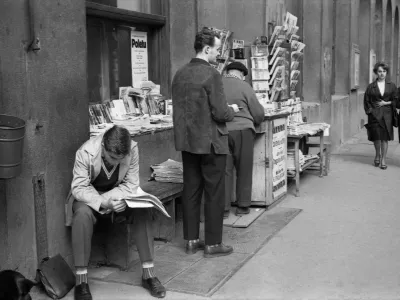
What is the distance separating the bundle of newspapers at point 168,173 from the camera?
6234 mm

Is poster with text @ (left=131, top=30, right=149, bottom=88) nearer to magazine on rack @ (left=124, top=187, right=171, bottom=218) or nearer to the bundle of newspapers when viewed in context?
the bundle of newspapers

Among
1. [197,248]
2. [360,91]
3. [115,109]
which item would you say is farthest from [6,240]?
[360,91]

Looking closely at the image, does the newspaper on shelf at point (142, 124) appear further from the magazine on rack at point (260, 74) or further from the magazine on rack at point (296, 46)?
the magazine on rack at point (296, 46)

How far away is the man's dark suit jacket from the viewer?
5340 millimetres

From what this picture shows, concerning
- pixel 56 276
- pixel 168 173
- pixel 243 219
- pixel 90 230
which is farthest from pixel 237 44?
pixel 56 276

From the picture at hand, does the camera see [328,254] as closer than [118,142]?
No

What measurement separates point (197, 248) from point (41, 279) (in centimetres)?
157

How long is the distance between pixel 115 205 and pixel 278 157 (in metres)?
3.37

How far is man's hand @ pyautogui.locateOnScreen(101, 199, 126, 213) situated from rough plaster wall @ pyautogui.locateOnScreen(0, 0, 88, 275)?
1.68 ft

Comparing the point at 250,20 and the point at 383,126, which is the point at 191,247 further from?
the point at 383,126

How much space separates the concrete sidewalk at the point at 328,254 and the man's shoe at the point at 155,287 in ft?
0.20

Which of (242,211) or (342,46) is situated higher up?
A: (342,46)

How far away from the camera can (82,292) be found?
4.55 metres

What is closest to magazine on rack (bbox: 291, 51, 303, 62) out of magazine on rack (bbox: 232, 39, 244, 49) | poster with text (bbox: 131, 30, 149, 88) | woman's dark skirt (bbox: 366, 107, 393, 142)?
woman's dark skirt (bbox: 366, 107, 393, 142)
